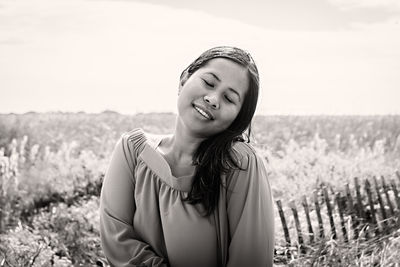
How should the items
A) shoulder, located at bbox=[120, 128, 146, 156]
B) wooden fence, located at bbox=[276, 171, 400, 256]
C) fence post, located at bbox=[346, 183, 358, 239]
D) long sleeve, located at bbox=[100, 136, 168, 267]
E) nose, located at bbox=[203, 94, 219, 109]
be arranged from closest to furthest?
1. nose, located at bbox=[203, 94, 219, 109]
2. long sleeve, located at bbox=[100, 136, 168, 267]
3. shoulder, located at bbox=[120, 128, 146, 156]
4. wooden fence, located at bbox=[276, 171, 400, 256]
5. fence post, located at bbox=[346, 183, 358, 239]

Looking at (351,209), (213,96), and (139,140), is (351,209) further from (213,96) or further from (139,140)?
(213,96)

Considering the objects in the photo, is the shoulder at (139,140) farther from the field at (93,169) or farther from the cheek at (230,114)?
the field at (93,169)

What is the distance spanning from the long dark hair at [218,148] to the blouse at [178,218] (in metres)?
0.03

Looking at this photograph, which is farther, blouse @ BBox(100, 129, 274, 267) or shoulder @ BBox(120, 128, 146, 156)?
shoulder @ BBox(120, 128, 146, 156)

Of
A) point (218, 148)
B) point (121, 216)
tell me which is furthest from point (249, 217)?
point (121, 216)

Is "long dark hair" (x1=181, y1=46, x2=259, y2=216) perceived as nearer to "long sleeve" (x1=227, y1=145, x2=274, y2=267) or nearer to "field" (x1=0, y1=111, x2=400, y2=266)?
"long sleeve" (x1=227, y1=145, x2=274, y2=267)

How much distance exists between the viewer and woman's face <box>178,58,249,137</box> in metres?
2.17

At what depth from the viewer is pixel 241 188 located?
222 centimetres

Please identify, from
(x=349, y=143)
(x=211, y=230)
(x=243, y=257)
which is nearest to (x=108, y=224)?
(x=211, y=230)

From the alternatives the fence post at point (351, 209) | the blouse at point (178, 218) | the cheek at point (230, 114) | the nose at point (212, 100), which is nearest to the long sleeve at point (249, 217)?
the blouse at point (178, 218)

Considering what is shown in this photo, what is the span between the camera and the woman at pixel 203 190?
7.20 feet

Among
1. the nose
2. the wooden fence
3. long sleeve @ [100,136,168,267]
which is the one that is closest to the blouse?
long sleeve @ [100,136,168,267]

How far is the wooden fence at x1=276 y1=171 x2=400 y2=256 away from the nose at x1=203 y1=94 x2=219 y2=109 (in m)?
2.18

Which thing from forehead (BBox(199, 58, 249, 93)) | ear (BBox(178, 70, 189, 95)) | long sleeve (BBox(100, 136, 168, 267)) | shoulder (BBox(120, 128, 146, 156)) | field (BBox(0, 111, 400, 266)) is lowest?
field (BBox(0, 111, 400, 266))
